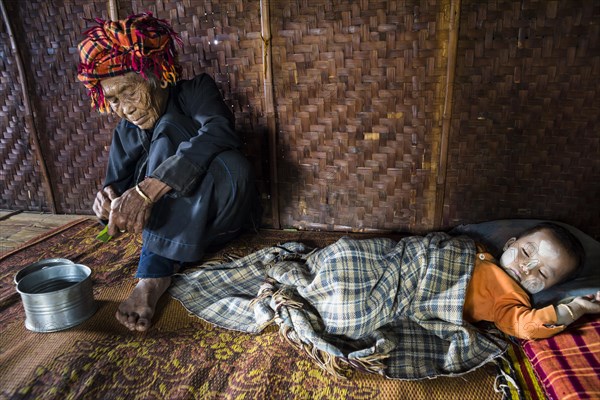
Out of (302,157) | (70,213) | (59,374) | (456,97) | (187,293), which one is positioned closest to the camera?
(59,374)

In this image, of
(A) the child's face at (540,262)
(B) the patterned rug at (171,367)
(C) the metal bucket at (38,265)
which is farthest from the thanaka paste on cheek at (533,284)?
(C) the metal bucket at (38,265)

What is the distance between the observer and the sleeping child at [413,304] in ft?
4.18

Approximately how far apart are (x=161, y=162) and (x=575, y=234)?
174cm

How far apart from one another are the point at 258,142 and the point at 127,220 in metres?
0.94

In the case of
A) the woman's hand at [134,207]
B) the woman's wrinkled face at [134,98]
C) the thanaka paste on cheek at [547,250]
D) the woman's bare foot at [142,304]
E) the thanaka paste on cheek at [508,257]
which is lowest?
the woman's bare foot at [142,304]

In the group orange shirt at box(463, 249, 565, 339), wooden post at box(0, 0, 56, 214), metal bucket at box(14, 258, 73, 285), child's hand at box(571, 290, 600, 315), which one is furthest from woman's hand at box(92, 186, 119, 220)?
child's hand at box(571, 290, 600, 315)

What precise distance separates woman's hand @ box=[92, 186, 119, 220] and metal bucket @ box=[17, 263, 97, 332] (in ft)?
0.97

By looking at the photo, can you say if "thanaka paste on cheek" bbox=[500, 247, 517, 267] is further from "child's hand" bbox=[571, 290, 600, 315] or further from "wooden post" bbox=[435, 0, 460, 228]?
"wooden post" bbox=[435, 0, 460, 228]

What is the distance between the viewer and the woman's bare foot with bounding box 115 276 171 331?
56.1 inches

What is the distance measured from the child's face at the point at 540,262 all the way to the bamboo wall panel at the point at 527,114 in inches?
23.8

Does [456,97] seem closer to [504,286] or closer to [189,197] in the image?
[504,286]

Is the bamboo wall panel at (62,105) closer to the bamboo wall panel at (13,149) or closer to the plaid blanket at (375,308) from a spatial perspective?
the bamboo wall panel at (13,149)

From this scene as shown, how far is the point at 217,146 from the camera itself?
5.47 feet

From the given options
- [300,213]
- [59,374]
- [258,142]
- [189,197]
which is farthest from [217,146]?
[59,374]
